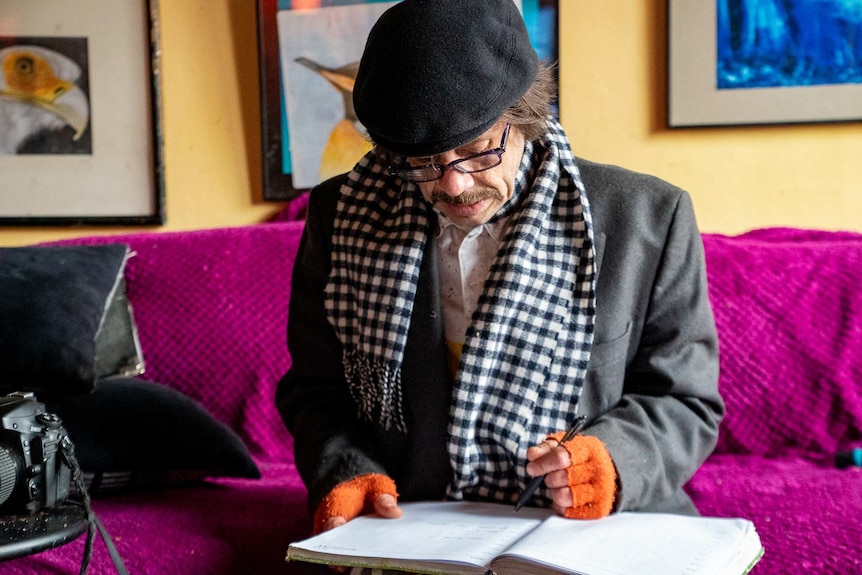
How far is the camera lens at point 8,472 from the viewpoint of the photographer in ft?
3.04

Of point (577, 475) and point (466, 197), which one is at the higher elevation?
point (466, 197)

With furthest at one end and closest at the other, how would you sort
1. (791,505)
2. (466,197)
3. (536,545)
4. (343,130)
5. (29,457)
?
(343,130) < (791,505) < (466,197) < (29,457) < (536,545)

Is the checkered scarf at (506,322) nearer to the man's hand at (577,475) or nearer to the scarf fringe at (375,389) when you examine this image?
the scarf fringe at (375,389)

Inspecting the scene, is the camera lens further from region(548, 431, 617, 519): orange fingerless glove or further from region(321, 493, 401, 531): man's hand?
region(548, 431, 617, 519): orange fingerless glove

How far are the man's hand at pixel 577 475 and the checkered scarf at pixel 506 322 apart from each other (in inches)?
4.1

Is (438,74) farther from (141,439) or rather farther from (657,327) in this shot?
(141,439)

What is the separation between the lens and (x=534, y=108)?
1.11 metres

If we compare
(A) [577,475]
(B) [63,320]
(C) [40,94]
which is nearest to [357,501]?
(A) [577,475]

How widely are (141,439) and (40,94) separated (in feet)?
3.34

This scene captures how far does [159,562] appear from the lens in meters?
1.15

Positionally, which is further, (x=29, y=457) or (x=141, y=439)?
(x=141, y=439)

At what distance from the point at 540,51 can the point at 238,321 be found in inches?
34.6

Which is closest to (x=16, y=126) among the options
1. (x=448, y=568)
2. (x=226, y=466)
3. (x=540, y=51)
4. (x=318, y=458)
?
(x=226, y=466)

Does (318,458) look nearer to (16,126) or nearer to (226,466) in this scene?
(226,466)
